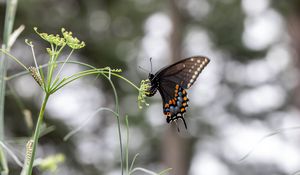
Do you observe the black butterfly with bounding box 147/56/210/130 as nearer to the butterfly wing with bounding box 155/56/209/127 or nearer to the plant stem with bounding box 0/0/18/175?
the butterfly wing with bounding box 155/56/209/127

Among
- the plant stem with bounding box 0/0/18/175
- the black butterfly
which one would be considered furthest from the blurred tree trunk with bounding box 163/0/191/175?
the plant stem with bounding box 0/0/18/175

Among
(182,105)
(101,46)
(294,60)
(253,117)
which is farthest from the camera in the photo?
(253,117)

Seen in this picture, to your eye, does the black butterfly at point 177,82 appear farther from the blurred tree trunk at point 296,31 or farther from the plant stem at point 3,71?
the blurred tree trunk at point 296,31

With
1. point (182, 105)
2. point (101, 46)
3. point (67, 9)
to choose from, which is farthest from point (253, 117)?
point (182, 105)

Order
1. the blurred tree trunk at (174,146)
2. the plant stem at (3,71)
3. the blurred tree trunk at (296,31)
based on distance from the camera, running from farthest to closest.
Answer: the blurred tree trunk at (174,146)
the blurred tree trunk at (296,31)
the plant stem at (3,71)

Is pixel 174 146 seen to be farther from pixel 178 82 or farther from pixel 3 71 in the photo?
pixel 3 71

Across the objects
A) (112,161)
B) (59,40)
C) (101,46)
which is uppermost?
(101,46)

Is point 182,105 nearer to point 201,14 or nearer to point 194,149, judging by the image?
point 201,14

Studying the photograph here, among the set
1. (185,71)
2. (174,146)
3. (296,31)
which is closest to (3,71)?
(185,71)

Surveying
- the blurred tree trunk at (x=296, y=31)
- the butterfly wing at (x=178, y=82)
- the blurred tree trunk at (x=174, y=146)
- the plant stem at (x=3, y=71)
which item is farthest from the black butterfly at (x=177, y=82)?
the blurred tree trunk at (x=174, y=146)
